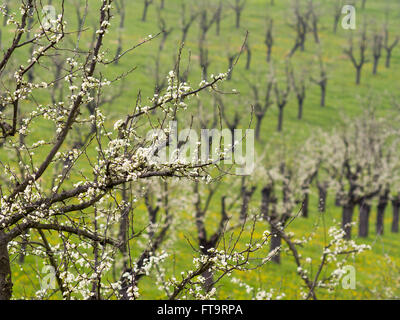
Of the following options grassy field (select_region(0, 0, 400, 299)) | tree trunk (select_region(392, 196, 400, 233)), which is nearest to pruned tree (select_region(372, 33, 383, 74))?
grassy field (select_region(0, 0, 400, 299))

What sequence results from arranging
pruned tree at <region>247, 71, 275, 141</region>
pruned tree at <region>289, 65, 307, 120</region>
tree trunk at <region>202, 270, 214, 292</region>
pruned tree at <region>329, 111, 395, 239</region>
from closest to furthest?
tree trunk at <region>202, 270, 214, 292</region> < pruned tree at <region>329, 111, 395, 239</region> < pruned tree at <region>247, 71, 275, 141</region> < pruned tree at <region>289, 65, 307, 120</region>

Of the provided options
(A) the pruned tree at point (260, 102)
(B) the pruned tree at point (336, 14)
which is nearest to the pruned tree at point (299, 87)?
Result: (A) the pruned tree at point (260, 102)

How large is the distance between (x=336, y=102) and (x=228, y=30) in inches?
1077

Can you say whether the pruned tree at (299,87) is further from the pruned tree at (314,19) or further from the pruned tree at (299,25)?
the pruned tree at (314,19)

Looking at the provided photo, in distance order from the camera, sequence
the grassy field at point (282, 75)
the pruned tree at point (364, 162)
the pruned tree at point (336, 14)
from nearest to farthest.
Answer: the pruned tree at point (364, 162) < the grassy field at point (282, 75) < the pruned tree at point (336, 14)

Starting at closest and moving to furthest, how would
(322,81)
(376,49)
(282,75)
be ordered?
1. (322,81)
2. (282,75)
3. (376,49)

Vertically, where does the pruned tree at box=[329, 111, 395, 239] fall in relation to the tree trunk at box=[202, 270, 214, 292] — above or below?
below

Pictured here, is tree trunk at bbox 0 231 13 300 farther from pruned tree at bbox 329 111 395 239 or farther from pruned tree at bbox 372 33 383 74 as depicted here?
pruned tree at bbox 372 33 383 74

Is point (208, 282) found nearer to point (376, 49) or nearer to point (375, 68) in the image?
point (375, 68)

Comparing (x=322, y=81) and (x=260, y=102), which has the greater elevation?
(x=322, y=81)

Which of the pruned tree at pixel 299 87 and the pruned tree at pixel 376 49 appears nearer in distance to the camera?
the pruned tree at pixel 299 87

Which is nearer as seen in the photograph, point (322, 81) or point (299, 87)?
point (299, 87)

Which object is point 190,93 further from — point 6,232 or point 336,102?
point 336,102

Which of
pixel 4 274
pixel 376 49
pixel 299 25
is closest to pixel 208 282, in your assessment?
pixel 4 274
